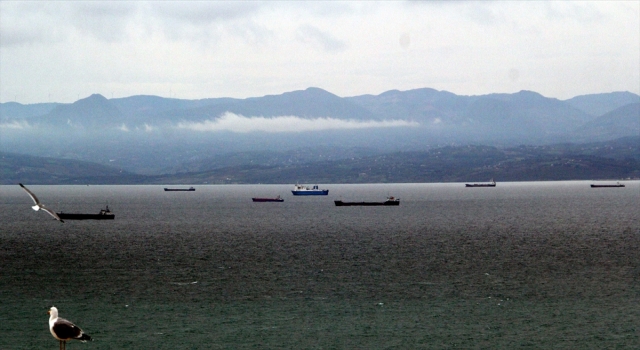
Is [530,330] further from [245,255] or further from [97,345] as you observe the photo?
[245,255]

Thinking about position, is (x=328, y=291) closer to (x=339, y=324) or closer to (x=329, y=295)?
(x=329, y=295)

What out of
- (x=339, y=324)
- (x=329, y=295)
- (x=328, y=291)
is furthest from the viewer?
(x=328, y=291)

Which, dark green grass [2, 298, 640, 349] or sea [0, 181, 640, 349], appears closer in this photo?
dark green grass [2, 298, 640, 349]

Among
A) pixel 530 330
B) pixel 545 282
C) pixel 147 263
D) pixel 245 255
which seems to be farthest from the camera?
pixel 245 255

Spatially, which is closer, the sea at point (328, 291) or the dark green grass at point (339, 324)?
the dark green grass at point (339, 324)

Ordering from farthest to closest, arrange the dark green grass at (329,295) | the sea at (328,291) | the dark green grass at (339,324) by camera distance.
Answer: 1. the sea at (328,291)
2. the dark green grass at (329,295)
3. the dark green grass at (339,324)

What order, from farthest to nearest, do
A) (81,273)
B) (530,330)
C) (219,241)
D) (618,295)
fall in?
(219,241)
(81,273)
(618,295)
(530,330)

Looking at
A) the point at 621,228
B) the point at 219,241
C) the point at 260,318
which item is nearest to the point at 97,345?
the point at 260,318

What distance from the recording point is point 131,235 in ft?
478

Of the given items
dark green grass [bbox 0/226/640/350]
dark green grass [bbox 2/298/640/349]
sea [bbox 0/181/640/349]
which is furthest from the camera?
sea [bbox 0/181/640/349]

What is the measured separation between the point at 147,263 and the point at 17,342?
156ft

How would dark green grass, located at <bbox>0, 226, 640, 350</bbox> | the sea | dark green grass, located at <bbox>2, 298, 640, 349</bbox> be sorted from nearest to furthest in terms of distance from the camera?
dark green grass, located at <bbox>2, 298, 640, 349</bbox> → dark green grass, located at <bbox>0, 226, 640, 350</bbox> → the sea

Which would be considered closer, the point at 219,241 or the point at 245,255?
the point at 245,255

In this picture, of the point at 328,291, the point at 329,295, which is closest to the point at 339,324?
the point at 329,295
